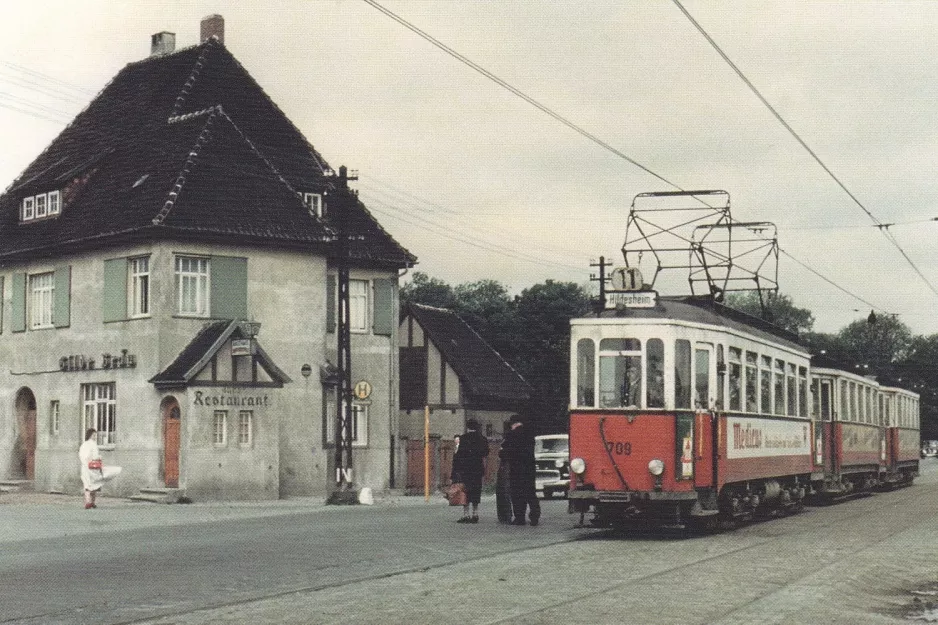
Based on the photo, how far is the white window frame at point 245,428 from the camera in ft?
118

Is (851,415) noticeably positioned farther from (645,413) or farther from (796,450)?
(645,413)

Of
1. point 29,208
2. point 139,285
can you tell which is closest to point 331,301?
point 139,285

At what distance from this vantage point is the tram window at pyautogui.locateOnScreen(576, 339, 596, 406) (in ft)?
69.2

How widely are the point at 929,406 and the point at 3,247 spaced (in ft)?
351

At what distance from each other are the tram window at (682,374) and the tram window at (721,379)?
84cm

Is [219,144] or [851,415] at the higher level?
[219,144]

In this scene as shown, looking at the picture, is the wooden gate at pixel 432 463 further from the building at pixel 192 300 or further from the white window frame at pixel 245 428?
the white window frame at pixel 245 428

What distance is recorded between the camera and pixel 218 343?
35.8 meters

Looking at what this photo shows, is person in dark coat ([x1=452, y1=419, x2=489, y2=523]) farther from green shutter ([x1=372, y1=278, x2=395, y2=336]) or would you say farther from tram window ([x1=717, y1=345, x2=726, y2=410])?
green shutter ([x1=372, y1=278, x2=395, y2=336])

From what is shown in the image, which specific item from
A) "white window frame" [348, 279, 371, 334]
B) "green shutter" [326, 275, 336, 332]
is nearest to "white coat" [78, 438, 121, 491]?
"green shutter" [326, 275, 336, 332]

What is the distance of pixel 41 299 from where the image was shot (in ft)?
133

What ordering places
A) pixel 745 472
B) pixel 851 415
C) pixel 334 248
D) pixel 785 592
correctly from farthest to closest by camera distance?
pixel 334 248
pixel 851 415
pixel 745 472
pixel 785 592

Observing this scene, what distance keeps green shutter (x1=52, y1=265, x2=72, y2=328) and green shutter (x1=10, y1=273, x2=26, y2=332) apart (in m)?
1.71

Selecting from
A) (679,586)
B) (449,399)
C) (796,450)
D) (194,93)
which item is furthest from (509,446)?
(449,399)
